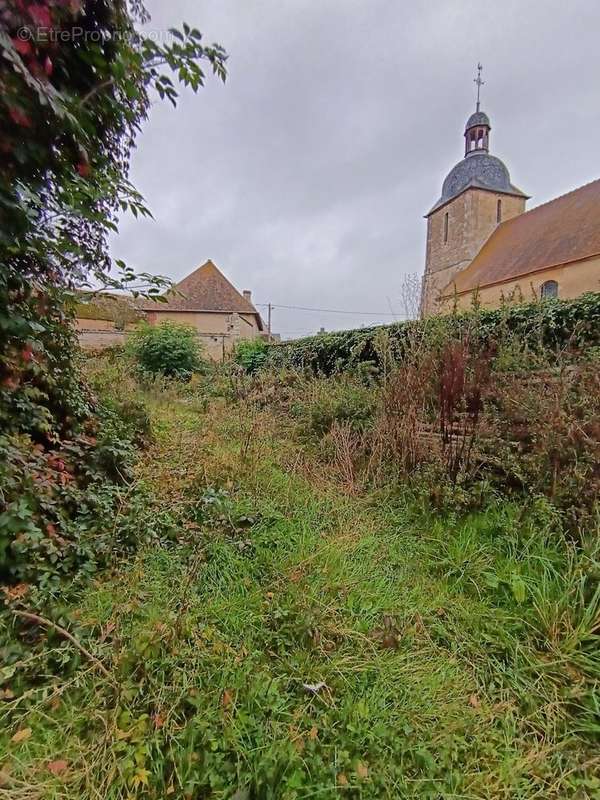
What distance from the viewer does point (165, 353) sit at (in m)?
9.20

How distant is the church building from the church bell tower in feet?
0.18

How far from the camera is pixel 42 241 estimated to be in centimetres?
170

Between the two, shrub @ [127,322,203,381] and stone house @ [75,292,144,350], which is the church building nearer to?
→ shrub @ [127,322,203,381]

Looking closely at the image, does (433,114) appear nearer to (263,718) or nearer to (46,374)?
(46,374)

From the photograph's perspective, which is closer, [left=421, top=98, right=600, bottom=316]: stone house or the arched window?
[left=421, top=98, right=600, bottom=316]: stone house

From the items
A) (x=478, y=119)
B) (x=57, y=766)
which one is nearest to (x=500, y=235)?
(x=478, y=119)

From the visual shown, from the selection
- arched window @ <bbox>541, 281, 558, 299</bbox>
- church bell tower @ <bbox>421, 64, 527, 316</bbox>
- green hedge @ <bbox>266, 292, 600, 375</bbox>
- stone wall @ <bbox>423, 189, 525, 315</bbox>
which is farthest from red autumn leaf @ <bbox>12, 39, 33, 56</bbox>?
stone wall @ <bbox>423, 189, 525, 315</bbox>

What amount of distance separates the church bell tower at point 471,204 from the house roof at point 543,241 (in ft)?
5.44

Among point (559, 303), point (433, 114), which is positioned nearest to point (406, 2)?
point (559, 303)

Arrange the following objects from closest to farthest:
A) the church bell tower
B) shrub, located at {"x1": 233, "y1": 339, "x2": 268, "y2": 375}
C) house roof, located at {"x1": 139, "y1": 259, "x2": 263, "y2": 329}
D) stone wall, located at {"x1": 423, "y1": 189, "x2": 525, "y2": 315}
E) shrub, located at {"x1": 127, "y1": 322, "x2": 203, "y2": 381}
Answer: shrub, located at {"x1": 127, "y1": 322, "x2": 203, "y2": 381}, shrub, located at {"x1": 233, "y1": 339, "x2": 268, "y2": 375}, house roof, located at {"x1": 139, "y1": 259, "x2": 263, "y2": 329}, stone wall, located at {"x1": 423, "y1": 189, "x2": 525, "y2": 315}, the church bell tower

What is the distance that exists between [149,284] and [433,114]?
16570 mm

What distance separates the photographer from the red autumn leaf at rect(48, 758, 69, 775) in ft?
3.46

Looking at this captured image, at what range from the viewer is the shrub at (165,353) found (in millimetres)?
9141

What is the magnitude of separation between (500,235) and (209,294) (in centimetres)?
1636
